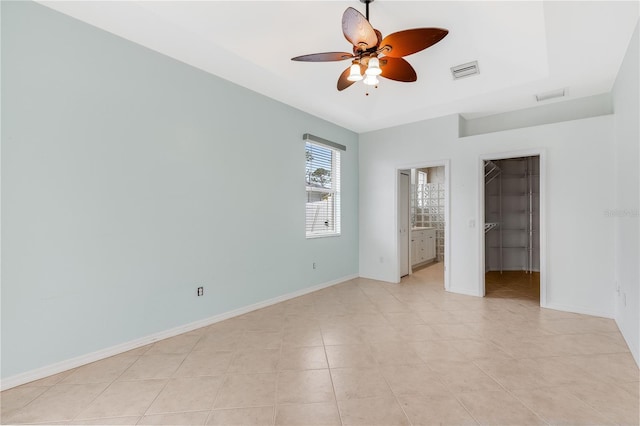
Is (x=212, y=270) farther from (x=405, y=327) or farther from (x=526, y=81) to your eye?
(x=526, y=81)

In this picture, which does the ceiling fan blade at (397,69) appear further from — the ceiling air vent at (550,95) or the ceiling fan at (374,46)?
the ceiling air vent at (550,95)

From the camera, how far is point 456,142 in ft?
14.5

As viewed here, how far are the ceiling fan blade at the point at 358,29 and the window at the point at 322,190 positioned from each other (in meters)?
2.40

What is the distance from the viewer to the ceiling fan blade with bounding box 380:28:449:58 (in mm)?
2084

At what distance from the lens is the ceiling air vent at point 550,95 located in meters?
3.62

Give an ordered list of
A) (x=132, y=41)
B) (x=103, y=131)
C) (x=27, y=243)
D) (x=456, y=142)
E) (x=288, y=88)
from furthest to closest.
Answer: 1. (x=456, y=142)
2. (x=288, y=88)
3. (x=132, y=41)
4. (x=103, y=131)
5. (x=27, y=243)

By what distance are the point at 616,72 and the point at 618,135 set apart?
0.69 m

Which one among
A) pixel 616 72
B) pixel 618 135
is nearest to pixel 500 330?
pixel 618 135

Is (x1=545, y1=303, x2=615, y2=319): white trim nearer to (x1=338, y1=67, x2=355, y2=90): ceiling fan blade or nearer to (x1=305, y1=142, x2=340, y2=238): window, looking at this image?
(x1=305, y1=142, x2=340, y2=238): window

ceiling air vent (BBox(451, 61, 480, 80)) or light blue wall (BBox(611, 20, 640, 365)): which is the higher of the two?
ceiling air vent (BBox(451, 61, 480, 80))

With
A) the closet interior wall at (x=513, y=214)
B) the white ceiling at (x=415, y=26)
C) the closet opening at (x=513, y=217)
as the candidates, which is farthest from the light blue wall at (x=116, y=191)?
the closet interior wall at (x=513, y=214)

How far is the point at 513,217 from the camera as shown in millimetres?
6074

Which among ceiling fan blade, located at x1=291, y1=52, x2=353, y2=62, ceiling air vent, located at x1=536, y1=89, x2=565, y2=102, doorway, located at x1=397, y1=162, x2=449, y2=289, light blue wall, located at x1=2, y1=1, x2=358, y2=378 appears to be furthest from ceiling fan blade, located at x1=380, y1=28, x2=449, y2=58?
doorway, located at x1=397, y1=162, x2=449, y2=289

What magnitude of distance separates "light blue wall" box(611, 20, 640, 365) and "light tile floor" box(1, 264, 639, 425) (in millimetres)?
303
